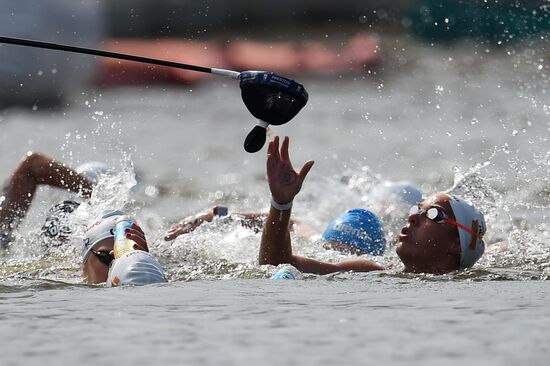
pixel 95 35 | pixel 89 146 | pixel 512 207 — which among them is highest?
pixel 95 35

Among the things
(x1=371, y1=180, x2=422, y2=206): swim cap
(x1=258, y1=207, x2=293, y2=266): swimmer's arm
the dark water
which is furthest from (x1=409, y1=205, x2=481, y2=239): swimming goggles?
(x1=371, y1=180, x2=422, y2=206): swim cap

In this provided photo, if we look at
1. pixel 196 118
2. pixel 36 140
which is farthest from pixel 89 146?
pixel 196 118

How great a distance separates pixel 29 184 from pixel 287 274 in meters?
2.90

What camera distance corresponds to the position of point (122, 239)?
6160 mm

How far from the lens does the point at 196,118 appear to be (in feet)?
69.5

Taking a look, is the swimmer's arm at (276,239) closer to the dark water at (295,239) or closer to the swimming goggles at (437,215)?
the dark water at (295,239)

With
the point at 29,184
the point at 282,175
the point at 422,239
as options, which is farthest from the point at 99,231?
the point at 422,239

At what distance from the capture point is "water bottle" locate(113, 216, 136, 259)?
19.6 ft

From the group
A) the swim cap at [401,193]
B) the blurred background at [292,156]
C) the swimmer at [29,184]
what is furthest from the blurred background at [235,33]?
the swimmer at [29,184]

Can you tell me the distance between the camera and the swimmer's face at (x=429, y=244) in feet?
22.3

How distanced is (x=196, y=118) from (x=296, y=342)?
56.3ft

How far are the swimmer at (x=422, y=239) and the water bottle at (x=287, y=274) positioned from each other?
0.29 metres

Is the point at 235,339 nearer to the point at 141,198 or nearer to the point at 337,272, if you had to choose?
the point at 337,272

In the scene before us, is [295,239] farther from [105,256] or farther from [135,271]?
[135,271]
